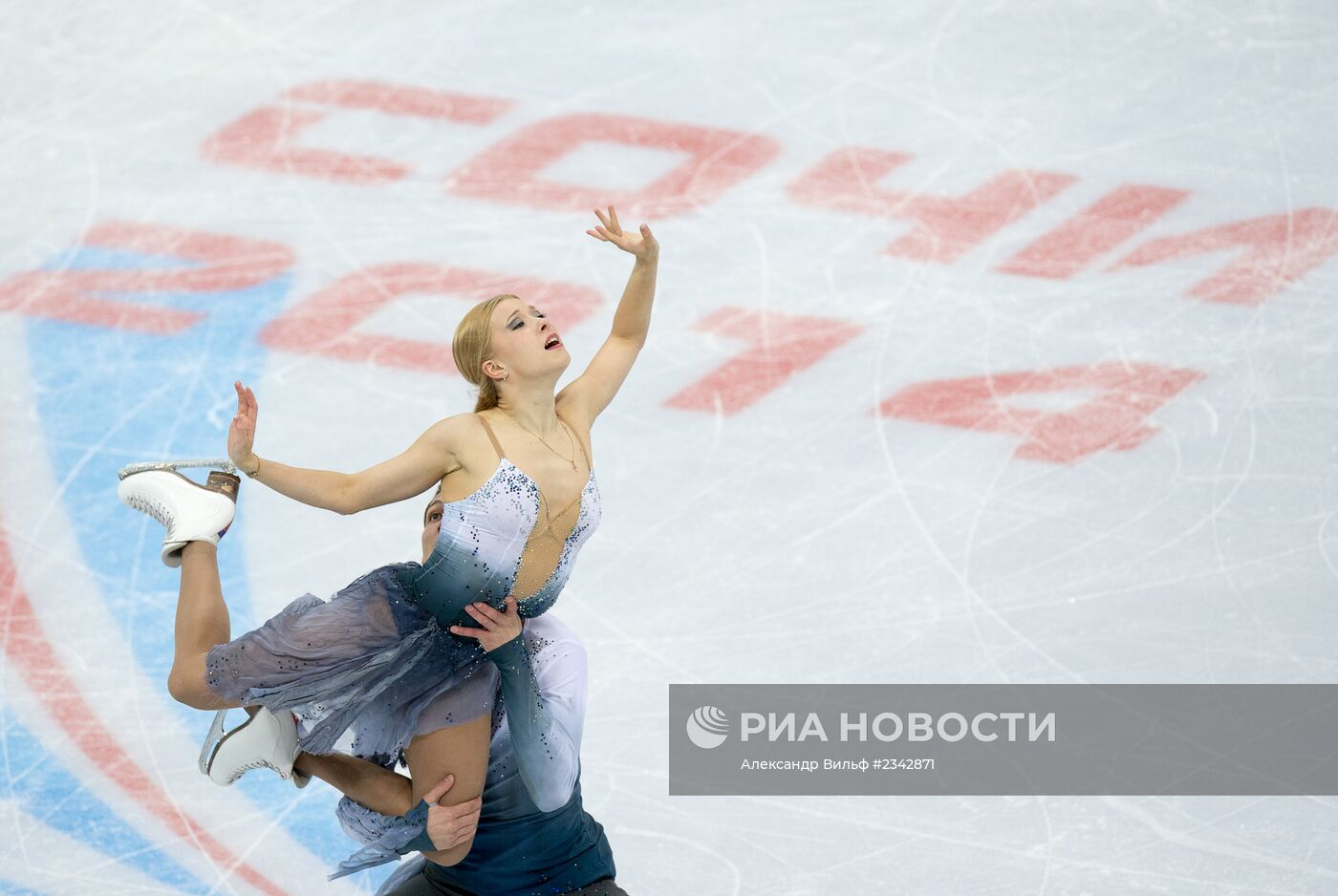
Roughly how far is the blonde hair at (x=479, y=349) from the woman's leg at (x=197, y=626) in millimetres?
930

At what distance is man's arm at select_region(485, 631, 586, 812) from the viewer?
467 centimetres

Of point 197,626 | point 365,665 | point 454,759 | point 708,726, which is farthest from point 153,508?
point 708,726

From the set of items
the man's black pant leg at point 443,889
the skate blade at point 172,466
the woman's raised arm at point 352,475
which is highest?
the woman's raised arm at point 352,475

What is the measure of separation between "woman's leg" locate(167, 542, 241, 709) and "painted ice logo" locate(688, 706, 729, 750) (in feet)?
5.61

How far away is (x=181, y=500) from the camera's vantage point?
17.2ft

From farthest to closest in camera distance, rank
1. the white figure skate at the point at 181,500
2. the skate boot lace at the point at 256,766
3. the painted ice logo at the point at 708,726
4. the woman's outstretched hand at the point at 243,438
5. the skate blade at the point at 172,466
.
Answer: the painted ice logo at the point at 708,726
the skate blade at the point at 172,466
the white figure skate at the point at 181,500
the skate boot lace at the point at 256,766
the woman's outstretched hand at the point at 243,438

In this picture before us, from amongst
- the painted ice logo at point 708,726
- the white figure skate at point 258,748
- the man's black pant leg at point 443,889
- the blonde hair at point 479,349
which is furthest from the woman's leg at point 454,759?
the painted ice logo at point 708,726

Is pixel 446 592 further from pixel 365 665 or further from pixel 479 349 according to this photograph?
pixel 479 349

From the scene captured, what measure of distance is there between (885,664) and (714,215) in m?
3.37

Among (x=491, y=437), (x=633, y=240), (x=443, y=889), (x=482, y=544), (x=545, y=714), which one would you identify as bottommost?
(x=443, y=889)

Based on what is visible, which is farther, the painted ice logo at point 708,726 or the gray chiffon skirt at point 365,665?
the painted ice logo at point 708,726

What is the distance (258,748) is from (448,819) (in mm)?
569

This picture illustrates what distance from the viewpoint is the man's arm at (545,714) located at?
4668 millimetres

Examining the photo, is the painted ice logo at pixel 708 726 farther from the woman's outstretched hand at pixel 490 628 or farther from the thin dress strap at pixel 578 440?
the woman's outstretched hand at pixel 490 628
